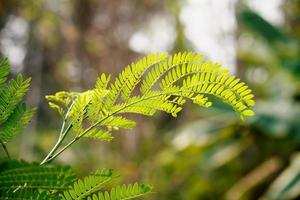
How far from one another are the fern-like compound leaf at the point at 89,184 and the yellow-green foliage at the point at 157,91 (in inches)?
3.9

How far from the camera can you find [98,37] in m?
10.5

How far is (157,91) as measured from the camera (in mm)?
1099

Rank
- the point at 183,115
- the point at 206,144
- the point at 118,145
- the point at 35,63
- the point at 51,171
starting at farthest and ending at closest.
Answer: the point at 183,115
the point at 35,63
the point at 118,145
the point at 206,144
the point at 51,171

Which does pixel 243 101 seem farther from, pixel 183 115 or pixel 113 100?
pixel 183 115

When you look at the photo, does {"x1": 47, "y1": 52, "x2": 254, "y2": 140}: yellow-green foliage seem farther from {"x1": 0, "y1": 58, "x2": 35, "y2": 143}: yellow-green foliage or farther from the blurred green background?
the blurred green background

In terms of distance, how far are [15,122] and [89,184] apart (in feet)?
0.69

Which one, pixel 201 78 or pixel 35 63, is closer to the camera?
pixel 201 78

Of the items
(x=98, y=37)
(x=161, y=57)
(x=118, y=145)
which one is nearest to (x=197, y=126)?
(x=118, y=145)

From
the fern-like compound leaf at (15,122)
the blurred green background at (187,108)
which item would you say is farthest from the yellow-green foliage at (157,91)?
the blurred green background at (187,108)

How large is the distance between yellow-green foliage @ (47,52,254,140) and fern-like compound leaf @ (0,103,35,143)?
0.07m

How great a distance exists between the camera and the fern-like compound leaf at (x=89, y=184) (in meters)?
0.99

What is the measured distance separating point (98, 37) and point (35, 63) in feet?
7.10

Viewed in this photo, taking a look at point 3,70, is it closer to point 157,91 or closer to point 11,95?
point 11,95

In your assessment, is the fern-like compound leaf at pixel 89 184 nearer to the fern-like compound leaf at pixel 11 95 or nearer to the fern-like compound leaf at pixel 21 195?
the fern-like compound leaf at pixel 21 195
